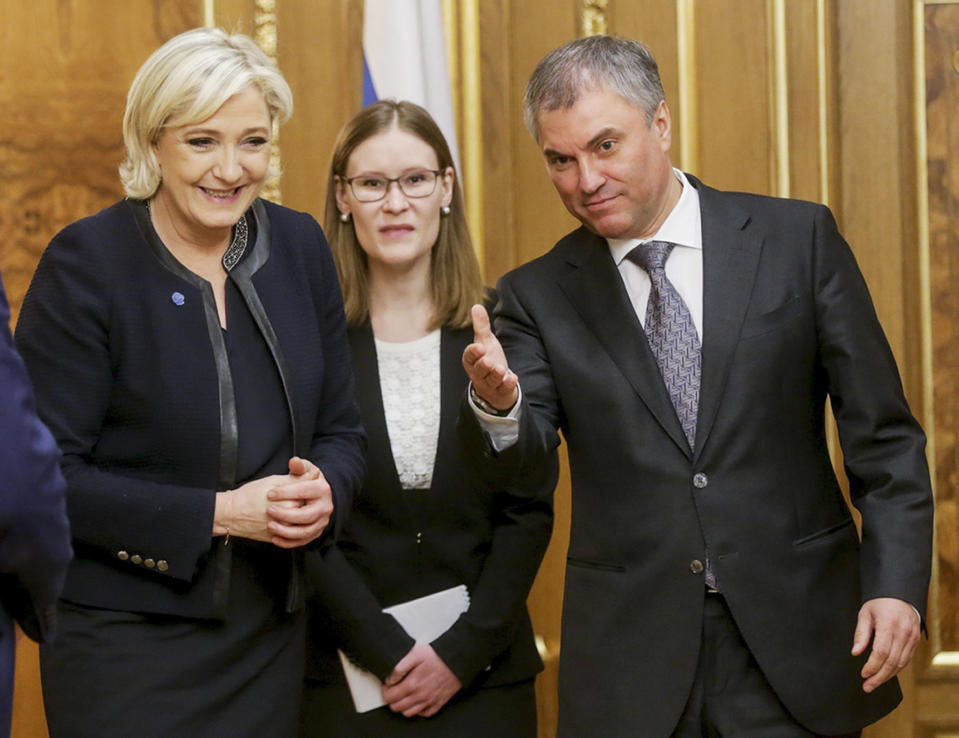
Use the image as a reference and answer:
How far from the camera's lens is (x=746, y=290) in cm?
225

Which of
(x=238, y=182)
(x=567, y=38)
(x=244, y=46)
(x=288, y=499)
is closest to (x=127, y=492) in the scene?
(x=288, y=499)

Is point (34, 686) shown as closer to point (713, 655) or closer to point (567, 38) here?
point (713, 655)

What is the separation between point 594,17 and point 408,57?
0.70m

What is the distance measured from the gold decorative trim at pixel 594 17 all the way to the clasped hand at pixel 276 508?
2.10 metres

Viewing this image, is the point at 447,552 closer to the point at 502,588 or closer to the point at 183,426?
the point at 502,588

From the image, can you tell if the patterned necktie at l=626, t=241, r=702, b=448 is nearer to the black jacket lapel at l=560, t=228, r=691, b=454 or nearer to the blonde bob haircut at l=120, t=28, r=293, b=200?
the black jacket lapel at l=560, t=228, r=691, b=454

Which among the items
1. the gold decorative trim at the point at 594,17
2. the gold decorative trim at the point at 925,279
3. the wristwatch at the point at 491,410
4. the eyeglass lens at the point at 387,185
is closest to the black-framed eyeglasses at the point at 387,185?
the eyeglass lens at the point at 387,185

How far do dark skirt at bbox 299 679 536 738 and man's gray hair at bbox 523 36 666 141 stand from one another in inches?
47.2

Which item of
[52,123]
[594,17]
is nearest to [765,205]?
[594,17]

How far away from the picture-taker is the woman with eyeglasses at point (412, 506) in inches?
103

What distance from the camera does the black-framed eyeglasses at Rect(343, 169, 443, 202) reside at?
2840mm

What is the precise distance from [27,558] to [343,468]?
2.76 ft

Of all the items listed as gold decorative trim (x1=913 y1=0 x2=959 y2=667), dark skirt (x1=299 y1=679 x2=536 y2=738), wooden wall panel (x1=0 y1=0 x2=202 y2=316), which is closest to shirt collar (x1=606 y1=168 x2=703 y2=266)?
dark skirt (x1=299 y1=679 x2=536 y2=738)

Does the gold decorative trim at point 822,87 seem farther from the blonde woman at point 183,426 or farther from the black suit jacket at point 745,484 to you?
the blonde woman at point 183,426
